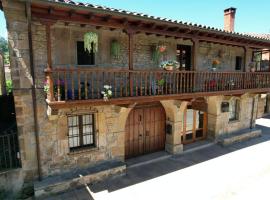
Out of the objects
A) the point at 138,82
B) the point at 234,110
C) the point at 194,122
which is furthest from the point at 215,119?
the point at 138,82

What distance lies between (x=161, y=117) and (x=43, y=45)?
271 inches

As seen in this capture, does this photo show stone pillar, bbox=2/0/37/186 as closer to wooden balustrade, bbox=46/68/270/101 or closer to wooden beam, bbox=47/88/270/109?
wooden balustrade, bbox=46/68/270/101

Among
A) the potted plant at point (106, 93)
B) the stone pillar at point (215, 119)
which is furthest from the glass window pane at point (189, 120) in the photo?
the potted plant at point (106, 93)

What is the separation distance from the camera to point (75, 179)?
25.1ft

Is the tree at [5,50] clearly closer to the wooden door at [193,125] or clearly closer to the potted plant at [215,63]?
the wooden door at [193,125]

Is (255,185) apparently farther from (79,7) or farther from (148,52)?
(79,7)

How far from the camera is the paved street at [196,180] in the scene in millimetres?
7406

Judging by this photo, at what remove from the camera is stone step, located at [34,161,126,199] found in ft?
23.4

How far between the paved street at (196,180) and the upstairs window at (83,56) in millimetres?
4991

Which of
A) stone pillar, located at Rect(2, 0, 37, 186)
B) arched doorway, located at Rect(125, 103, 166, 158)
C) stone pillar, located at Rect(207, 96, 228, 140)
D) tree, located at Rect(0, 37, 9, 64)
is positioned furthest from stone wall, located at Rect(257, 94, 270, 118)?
tree, located at Rect(0, 37, 9, 64)

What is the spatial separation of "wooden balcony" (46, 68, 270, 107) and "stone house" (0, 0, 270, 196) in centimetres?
4

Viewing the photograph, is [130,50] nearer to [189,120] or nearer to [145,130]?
[145,130]

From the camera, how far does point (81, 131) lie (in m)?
8.30

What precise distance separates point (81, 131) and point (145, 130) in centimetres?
372
